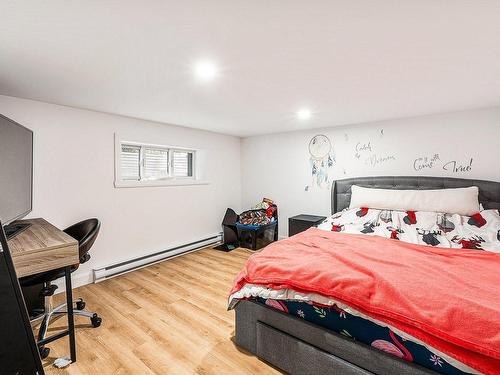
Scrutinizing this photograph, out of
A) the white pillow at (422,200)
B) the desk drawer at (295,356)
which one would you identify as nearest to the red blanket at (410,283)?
the desk drawer at (295,356)

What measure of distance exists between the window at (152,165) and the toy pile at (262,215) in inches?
45.8

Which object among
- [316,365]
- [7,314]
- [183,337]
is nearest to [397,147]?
[316,365]

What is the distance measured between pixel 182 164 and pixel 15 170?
2.44 metres

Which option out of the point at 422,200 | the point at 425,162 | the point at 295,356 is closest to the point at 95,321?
the point at 295,356

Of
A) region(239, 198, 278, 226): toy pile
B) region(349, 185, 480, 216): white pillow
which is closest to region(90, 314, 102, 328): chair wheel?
region(239, 198, 278, 226): toy pile

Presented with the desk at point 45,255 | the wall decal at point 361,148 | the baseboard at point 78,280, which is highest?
the wall decal at point 361,148

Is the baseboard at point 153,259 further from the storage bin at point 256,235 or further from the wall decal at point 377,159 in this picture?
the wall decal at point 377,159

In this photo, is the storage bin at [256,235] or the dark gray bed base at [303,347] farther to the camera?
the storage bin at [256,235]

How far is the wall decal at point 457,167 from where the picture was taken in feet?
9.66

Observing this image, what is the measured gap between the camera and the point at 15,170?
2018mm

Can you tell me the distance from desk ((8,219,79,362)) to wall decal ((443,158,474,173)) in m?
3.98

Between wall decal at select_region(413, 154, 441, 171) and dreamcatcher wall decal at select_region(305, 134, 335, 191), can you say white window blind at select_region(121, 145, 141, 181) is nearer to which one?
dreamcatcher wall decal at select_region(305, 134, 335, 191)

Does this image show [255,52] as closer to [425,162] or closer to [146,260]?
[425,162]

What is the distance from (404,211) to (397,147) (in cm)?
100
